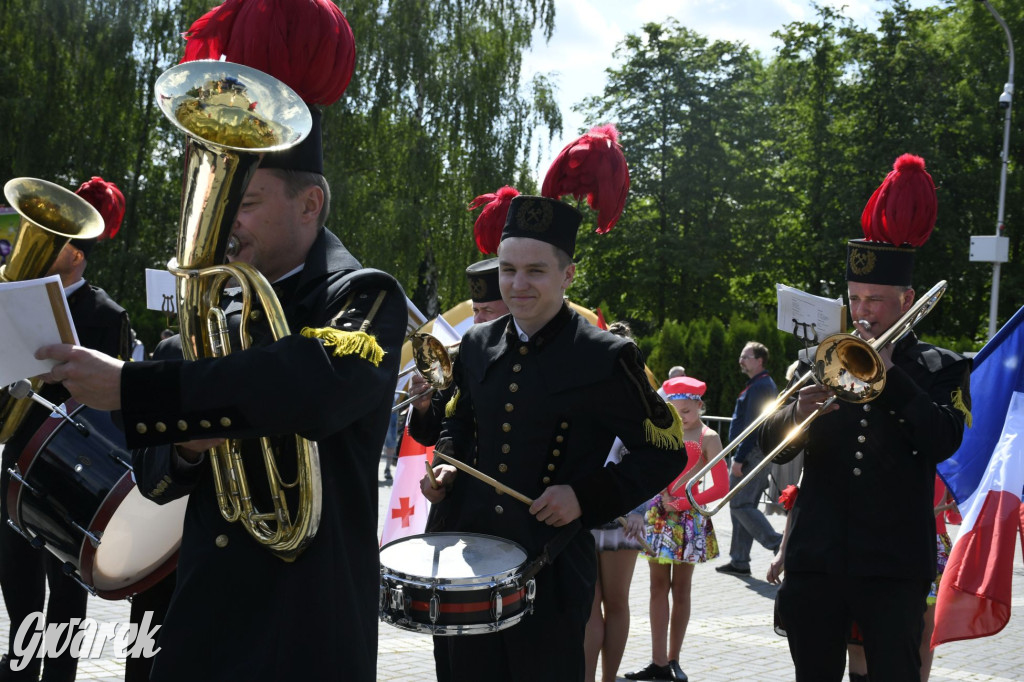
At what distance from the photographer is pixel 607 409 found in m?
3.82

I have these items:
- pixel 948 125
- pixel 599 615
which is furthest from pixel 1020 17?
pixel 599 615

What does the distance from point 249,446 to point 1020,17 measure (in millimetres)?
32742

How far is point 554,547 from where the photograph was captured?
3.68 metres

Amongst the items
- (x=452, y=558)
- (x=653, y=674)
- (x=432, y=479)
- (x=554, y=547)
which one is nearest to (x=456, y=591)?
(x=452, y=558)

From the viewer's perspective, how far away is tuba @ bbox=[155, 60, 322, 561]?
2.31 metres

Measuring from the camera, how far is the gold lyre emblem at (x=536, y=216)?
4.01 metres

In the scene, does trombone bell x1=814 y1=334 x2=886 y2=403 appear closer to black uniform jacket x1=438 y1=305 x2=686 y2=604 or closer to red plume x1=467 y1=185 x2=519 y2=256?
black uniform jacket x1=438 y1=305 x2=686 y2=604

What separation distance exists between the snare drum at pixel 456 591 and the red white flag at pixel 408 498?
2249mm

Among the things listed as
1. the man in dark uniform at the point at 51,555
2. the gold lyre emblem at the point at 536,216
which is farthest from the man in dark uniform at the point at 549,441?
the man in dark uniform at the point at 51,555

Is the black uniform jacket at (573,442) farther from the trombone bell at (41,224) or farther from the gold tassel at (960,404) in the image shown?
the trombone bell at (41,224)

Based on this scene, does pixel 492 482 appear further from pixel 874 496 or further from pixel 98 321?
pixel 98 321

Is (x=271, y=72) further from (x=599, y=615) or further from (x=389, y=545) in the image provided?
(x=599, y=615)

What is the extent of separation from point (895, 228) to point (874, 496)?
4.09ft

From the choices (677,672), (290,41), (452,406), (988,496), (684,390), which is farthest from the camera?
(684,390)
